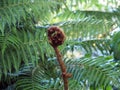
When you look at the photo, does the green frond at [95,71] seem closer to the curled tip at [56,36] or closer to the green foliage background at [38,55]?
the green foliage background at [38,55]

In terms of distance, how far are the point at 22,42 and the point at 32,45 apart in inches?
1.4

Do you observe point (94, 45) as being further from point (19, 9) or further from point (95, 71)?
point (19, 9)

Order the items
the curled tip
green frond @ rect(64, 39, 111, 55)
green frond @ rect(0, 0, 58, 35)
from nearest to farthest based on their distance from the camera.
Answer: the curled tip → green frond @ rect(0, 0, 58, 35) → green frond @ rect(64, 39, 111, 55)

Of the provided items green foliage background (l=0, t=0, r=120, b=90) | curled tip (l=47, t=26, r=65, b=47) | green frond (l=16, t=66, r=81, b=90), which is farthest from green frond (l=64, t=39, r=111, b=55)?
curled tip (l=47, t=26, r=65, b=47)

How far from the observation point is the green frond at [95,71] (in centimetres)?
89

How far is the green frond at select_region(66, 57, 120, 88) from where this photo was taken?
89 cm

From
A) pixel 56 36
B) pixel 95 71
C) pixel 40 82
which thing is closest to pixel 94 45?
pixel 95 71

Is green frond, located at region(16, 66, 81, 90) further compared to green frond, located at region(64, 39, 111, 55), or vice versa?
green frond, located at region(64, 39, 111, 55)

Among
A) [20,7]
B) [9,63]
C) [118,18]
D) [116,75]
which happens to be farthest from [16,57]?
[118,18]

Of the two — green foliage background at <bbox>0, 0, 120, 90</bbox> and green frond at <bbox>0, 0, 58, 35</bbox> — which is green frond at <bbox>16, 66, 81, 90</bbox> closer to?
green foliage background at <bbox>0, 0, 120, 90</bbox>

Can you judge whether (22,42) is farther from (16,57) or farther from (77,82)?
(77,82)

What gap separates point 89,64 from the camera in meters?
0.92

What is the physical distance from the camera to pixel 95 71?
0.91 m

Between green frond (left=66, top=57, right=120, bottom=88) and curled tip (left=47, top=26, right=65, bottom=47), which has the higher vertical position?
curled tip (left=47, top=26, right=65, bottom=47)
